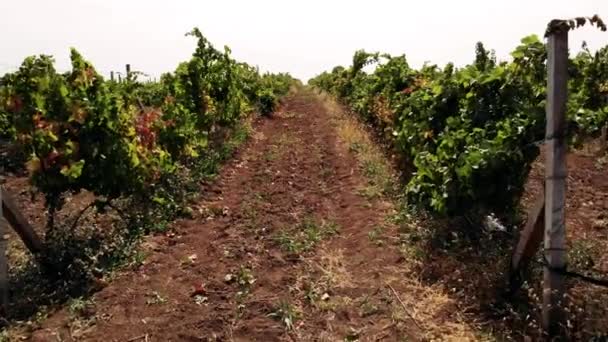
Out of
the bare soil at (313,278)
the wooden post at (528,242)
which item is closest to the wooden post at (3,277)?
the bare soil at (313,278)

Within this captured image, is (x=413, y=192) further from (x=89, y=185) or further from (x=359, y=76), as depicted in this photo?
(x=359, y=76)

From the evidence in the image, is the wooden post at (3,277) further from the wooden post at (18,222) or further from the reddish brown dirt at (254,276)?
the reddish brown dirt at (254,276)

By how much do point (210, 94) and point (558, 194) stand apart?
9.47 meters

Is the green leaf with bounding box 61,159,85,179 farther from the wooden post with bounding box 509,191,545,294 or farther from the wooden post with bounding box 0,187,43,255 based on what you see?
the wooden post with bounding box 509,191,545,294

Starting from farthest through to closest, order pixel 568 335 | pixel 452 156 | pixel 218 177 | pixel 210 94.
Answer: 1. pixel 210 94
2. pixel 218 177
3. pixel 452 156
4. pixel 568 335

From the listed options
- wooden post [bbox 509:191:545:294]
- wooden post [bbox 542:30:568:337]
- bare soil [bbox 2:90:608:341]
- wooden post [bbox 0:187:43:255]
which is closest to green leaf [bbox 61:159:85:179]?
wooden post [bbox 0:187:43:255]

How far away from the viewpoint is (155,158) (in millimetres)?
6895

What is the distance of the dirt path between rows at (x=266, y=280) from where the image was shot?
12.9ft

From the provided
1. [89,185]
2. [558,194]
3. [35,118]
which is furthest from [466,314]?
[35,118]

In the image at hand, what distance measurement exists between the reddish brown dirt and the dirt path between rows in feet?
0.03

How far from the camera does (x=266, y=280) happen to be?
15.6 feet

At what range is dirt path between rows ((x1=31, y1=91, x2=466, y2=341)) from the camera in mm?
3943

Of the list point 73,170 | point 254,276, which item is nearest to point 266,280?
point 254,276

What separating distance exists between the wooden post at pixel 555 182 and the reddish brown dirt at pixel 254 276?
0.97 metres
